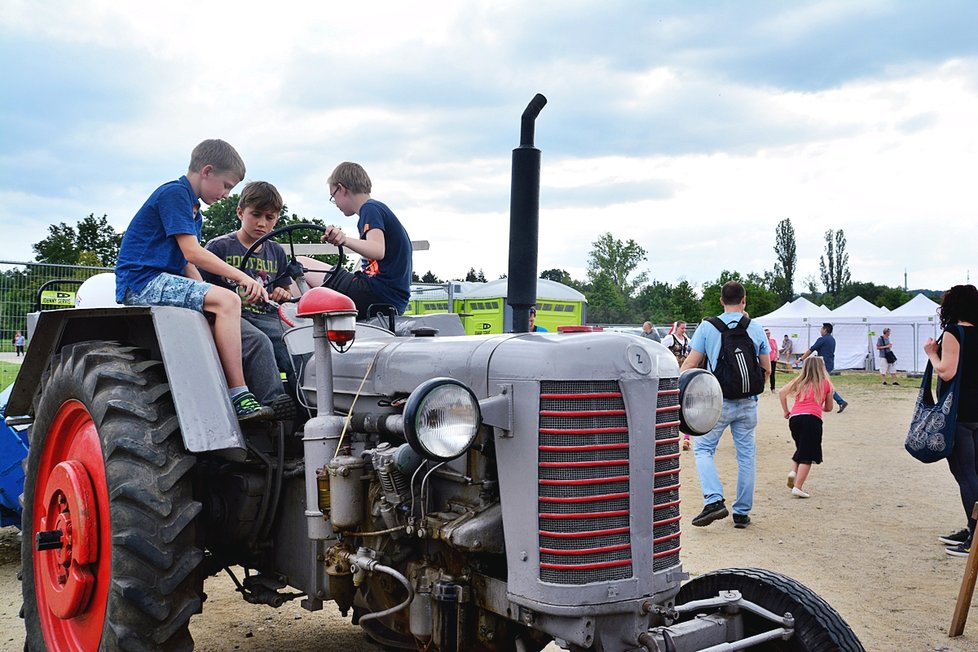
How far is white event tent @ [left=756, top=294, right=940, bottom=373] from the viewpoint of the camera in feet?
87.8

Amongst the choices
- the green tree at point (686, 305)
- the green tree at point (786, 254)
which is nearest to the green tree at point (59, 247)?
the green tree at point (686, 305)

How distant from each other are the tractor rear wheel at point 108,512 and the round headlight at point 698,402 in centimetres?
172

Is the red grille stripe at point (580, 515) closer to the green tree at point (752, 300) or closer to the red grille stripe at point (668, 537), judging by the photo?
the red grille stripe at point (668, 537)

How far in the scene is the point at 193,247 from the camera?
3.44 metres

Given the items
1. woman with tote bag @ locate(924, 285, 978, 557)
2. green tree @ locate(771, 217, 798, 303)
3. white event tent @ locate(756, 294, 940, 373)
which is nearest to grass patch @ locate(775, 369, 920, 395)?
white event tent @ locate(756, 294, 940, 373)

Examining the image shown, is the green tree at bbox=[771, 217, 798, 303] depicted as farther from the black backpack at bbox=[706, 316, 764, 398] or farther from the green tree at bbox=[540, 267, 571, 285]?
the black backpack at bbox=[706, 316, 764, 398]

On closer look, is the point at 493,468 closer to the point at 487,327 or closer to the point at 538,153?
the point at 538,153

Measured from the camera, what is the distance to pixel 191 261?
3455mm

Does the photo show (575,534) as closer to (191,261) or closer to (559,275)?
(191,261)

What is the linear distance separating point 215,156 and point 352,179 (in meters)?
0.68

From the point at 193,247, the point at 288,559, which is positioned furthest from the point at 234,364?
the point at 288,559

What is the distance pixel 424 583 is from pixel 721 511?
4.32 m

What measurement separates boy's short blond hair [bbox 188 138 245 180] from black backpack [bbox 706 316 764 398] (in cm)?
402

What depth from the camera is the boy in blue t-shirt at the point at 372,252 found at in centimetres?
386
